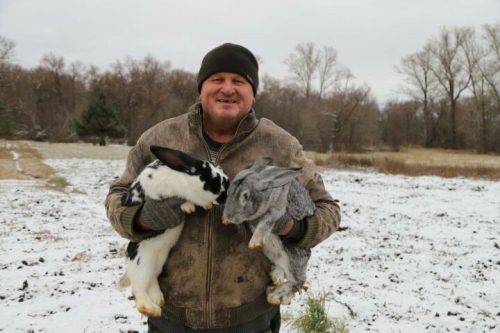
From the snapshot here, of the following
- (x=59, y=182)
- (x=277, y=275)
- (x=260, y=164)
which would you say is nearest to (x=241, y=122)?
(x=260, y=164)

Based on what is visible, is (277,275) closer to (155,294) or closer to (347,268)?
(155,294)

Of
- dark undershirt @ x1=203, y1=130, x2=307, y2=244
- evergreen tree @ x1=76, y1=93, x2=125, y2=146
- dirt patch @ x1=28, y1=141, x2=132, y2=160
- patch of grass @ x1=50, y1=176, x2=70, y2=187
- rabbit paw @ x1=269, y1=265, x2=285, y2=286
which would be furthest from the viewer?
evergreen tree @ x1=76, y1=93, x2=125, y2=146

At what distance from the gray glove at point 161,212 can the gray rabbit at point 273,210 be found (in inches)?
10.5

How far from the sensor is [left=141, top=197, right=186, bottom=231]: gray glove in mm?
2037

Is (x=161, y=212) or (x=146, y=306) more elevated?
(x=161, y=212)

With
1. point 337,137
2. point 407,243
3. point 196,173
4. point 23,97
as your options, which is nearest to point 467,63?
point 337,137

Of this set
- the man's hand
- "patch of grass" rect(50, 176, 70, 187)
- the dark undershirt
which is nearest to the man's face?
the dark undershirt

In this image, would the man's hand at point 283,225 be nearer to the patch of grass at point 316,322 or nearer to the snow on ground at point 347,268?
the patch of grass at point 316,322

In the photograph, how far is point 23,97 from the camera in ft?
179

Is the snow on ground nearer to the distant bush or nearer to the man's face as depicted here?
the man's face

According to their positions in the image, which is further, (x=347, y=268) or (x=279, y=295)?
(x=347, y=268)

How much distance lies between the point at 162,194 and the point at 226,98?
67 cm

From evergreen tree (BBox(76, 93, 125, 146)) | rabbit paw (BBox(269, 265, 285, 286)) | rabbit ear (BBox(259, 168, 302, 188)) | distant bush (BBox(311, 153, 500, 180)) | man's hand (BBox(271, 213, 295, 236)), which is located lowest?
distant bush (BBox(311, 153, 500, 180))

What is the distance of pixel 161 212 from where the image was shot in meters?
2.03
